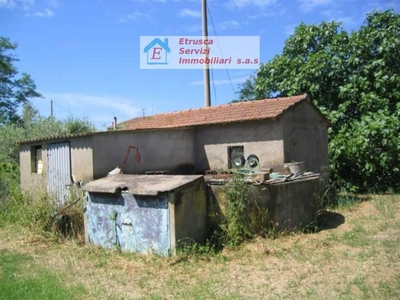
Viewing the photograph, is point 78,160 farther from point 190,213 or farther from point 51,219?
point 190,213

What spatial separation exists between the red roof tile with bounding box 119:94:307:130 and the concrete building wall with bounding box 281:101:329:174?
42cm

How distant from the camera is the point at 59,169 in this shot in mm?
10852

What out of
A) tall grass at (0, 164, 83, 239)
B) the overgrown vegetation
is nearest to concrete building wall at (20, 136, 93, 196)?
tall grass at (0, 164, 83, 239)

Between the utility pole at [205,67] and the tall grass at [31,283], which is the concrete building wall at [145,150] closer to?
the tall grass at [31,283]

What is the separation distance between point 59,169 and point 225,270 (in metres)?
6.86

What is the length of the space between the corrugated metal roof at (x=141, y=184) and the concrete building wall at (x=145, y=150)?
1.77 m

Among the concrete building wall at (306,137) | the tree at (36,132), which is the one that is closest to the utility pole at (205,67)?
the concrete building wall at (306,137)

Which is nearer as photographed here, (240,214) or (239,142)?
(240,214)

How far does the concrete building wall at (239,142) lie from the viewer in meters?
11.1

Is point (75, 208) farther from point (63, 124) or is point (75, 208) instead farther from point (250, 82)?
point (250, 82)

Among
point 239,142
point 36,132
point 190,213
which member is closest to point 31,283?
point 190,213

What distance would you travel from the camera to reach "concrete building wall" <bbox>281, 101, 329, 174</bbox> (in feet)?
37.5

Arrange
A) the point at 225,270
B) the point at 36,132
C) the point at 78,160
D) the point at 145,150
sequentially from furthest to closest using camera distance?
the point at 36,132, the point at 145,150, the point at 78,160, the point at 225,270

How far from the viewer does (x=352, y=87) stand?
14875mm
